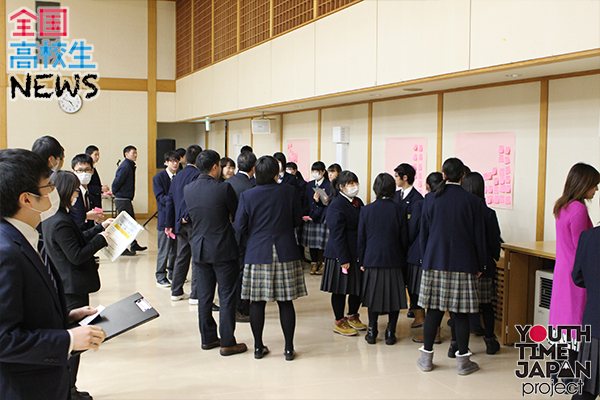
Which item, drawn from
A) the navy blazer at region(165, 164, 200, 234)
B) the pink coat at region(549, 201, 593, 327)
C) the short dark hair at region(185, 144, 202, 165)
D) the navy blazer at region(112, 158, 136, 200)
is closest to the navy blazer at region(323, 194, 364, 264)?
the pink coat at region(549, 201, 593, 327)

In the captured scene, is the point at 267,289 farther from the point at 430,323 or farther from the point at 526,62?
the point at 526,62

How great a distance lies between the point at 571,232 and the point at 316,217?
398 cm

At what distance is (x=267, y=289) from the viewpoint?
13.1 feet

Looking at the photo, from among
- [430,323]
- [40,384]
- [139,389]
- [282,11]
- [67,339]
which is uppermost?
[282,11]

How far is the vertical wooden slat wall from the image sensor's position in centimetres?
734

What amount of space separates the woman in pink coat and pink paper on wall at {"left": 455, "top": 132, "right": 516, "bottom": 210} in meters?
1.72

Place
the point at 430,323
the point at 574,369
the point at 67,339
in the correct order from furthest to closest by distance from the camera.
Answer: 1. the point at 430,323
2. the point at 574,369
3. the point at 67,339

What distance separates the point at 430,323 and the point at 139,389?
214 cm

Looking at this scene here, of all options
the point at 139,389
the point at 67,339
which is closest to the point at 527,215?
the point at 139,389

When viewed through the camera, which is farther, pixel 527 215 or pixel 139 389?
pixel 527 215

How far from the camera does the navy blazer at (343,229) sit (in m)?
4.52

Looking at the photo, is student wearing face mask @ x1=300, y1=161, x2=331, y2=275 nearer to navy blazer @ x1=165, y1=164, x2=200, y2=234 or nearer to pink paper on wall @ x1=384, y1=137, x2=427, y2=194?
pink paper on wall @ x1=384, y1=137, x2=427, y2=194

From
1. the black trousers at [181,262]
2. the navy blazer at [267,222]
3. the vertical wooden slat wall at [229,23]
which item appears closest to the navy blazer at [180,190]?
the black trousers at [181,262]

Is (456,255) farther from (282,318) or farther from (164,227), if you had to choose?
(164,227)
